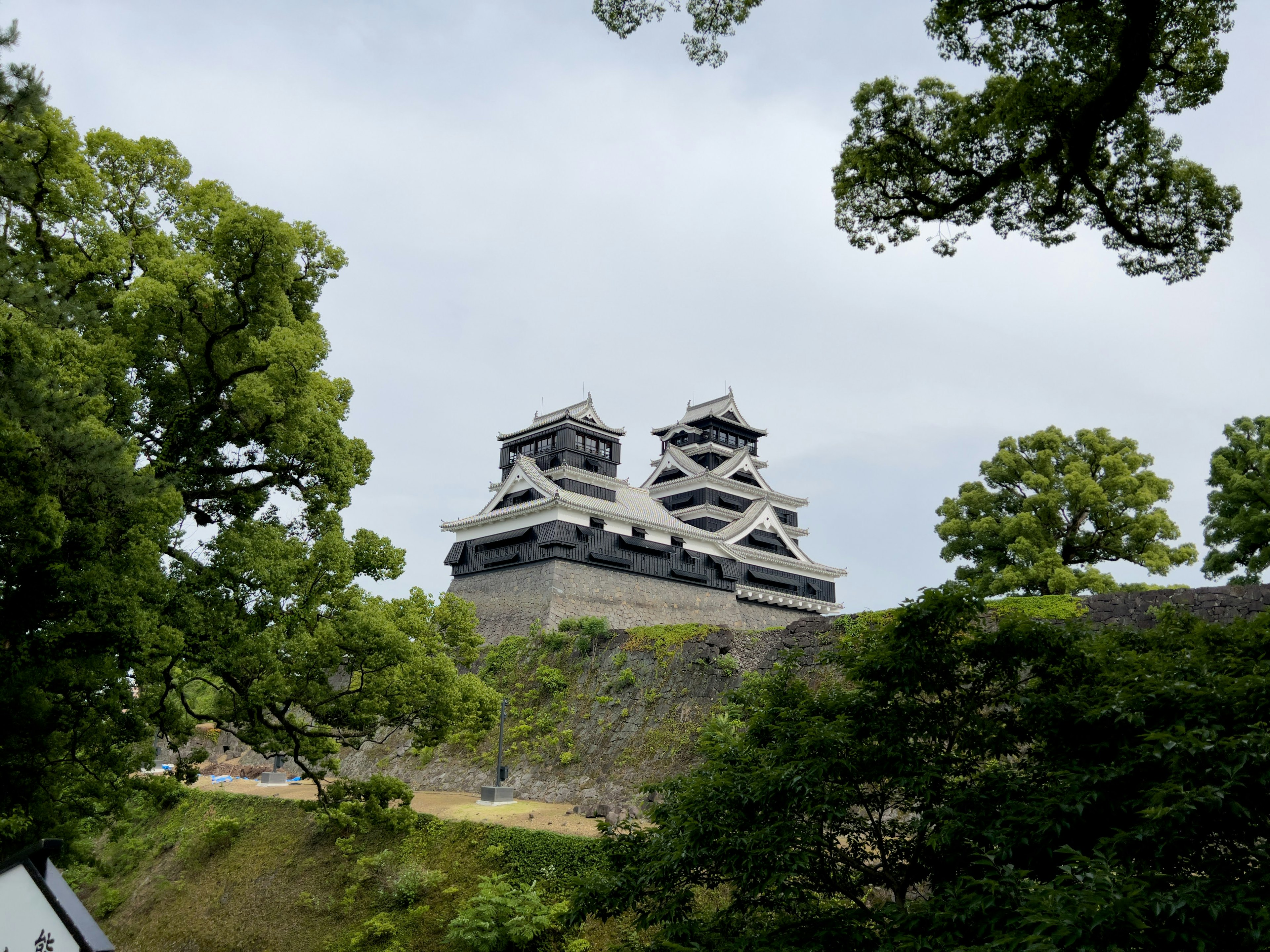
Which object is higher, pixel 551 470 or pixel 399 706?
pixel 551 470

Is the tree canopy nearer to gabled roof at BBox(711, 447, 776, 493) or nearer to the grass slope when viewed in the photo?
the grass slope

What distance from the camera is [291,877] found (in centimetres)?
1806

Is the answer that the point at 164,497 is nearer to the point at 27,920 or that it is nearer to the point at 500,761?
the point at 27,920

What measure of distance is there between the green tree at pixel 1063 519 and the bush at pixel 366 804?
46.8 ft

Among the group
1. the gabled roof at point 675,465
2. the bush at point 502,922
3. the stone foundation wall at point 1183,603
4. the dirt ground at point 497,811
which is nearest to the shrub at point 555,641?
the dirt ground at point 497,811


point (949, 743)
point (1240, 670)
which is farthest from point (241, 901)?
point (1240, 670)

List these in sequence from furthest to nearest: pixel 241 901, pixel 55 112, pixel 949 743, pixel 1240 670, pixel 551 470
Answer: pixel 551 470
pixel 241 901
pixel 55 112
pixel 949 743
pixel 1240 670

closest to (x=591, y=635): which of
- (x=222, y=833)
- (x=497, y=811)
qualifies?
(x=497, y=811)

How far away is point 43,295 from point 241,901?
14009mm

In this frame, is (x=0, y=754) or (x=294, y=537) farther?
(x=294, y=537)

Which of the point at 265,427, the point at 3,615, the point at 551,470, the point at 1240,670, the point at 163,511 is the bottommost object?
the point at 1240,670

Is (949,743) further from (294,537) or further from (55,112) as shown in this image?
(55,112)

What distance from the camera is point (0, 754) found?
9.44m

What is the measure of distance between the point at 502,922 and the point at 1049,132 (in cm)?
1252
